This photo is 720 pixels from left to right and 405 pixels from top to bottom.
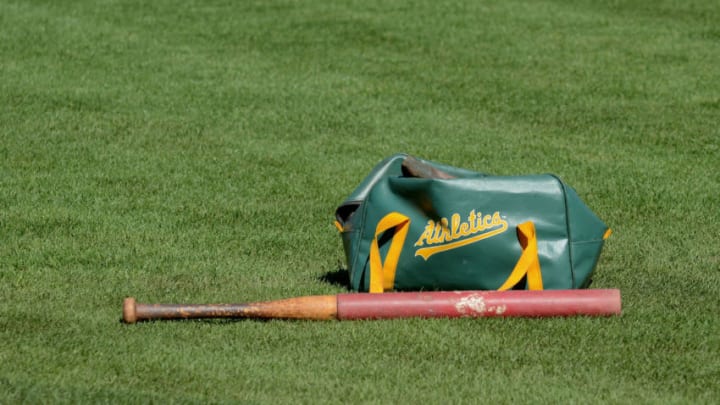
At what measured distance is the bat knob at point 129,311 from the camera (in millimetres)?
5215

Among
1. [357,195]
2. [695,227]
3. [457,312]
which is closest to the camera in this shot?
[457,312]

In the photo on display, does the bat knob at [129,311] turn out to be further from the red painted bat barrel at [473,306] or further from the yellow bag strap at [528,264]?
the yellow bag strap at [528,264]

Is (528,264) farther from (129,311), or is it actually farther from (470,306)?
(129,311)

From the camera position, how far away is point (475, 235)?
222 inches

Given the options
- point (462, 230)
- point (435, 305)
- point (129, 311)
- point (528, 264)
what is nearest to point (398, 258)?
point (462, 230)

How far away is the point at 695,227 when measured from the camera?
713 cm

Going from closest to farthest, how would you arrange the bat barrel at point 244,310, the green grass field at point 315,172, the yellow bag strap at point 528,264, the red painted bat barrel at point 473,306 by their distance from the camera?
the green grass field at point 315,172 → the bat barrel at point 244,310 → the red painted bat barrel at point 473,306 → the yellow bag strap at point 528,264

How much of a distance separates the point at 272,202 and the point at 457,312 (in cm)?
258

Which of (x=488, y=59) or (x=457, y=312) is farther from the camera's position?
(x=488, y=59)

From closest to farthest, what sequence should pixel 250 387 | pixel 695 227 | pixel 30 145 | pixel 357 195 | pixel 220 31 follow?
1. pixel 250 387
2. pixel 357 195
3. pixel 695 227
4. pixel 30 145
5. pixel 220 31

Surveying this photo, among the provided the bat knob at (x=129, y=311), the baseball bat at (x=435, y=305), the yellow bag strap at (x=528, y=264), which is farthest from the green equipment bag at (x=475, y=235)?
the bat knob at (x=129, y=311)

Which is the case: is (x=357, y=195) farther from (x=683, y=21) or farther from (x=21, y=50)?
(x=683, y=21)

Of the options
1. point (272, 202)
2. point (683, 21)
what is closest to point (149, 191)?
point (272, 202)

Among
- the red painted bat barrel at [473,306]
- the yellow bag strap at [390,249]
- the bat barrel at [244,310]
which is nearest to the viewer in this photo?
the bat barrel at [244,310]
